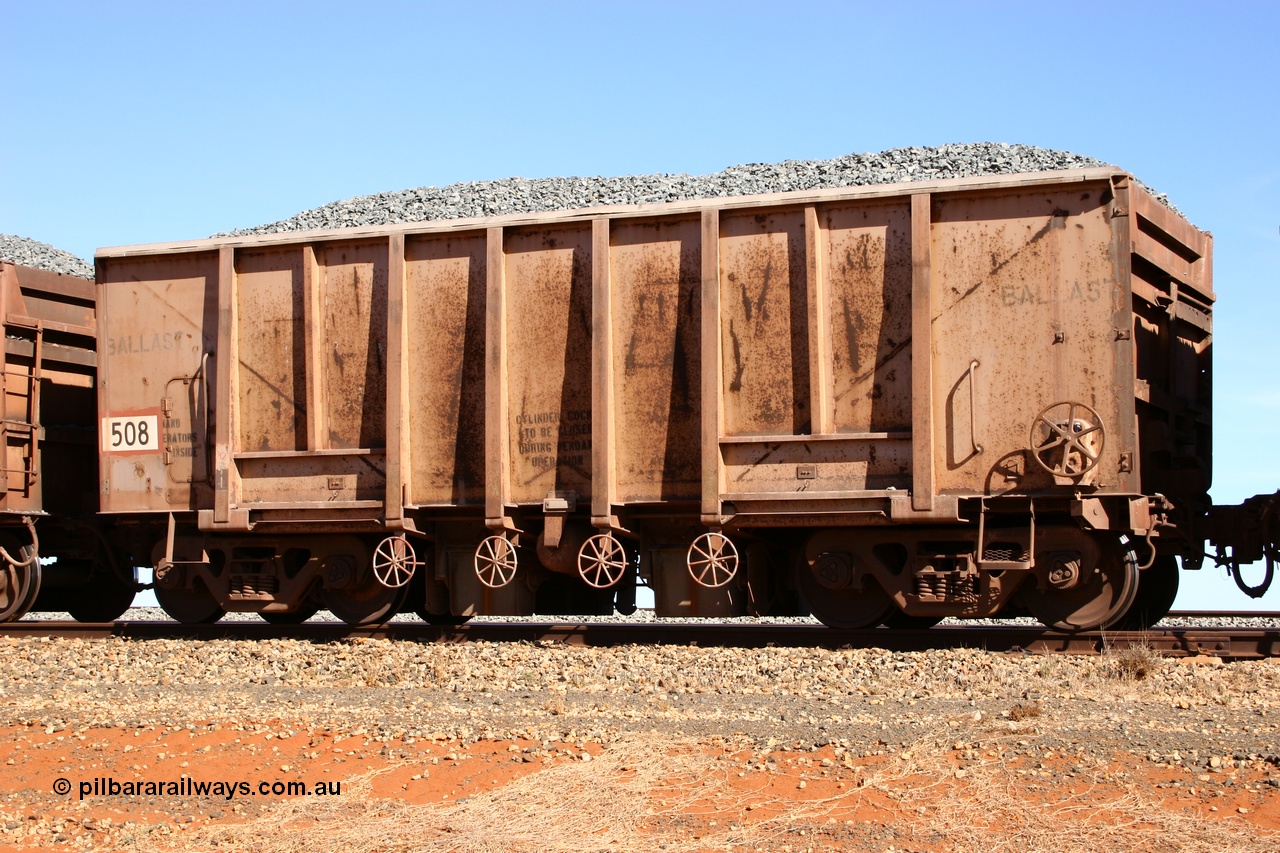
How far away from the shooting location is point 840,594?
1041 centimetres

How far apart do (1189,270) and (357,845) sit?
9003 mm

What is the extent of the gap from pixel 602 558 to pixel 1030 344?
3794mm

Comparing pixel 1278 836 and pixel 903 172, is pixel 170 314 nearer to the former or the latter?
pixel 1278 836

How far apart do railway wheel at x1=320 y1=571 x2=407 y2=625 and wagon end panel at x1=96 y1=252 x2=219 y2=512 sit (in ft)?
5.02

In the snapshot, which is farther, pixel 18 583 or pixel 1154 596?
pixel 18 583

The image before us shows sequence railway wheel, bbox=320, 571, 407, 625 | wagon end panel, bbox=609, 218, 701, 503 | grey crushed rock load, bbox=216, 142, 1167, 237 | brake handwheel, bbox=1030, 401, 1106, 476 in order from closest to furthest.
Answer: brake handwheel, bbox=1030, 401, 1106, 476, wagon end panel, bbox=609, 218, 701, 503, railway wheel, bbox=320, 571, 407, 625, grey crushed rock load, bbox=216, 142, 1167, 237

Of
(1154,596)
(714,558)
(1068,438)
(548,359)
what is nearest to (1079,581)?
(1068,438)

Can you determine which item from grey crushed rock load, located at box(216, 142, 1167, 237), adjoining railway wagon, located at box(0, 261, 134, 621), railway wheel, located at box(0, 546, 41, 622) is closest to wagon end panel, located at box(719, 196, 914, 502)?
adjoining railway wagon, located at box(0, 261, 134, 621)

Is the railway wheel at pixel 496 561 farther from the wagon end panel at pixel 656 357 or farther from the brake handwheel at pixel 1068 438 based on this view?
the brake handwheel at pixel 1068 438

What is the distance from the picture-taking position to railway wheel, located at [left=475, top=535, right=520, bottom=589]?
10.6 meters

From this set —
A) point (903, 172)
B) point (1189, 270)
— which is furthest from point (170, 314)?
point (903, 172)

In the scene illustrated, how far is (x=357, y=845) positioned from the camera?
200 inches

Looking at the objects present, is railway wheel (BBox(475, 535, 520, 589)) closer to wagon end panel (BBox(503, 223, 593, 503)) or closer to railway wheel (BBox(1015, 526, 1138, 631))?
wagon end panel (BBox(503, 223, 593, 503))

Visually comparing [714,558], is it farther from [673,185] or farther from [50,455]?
[673,185]
